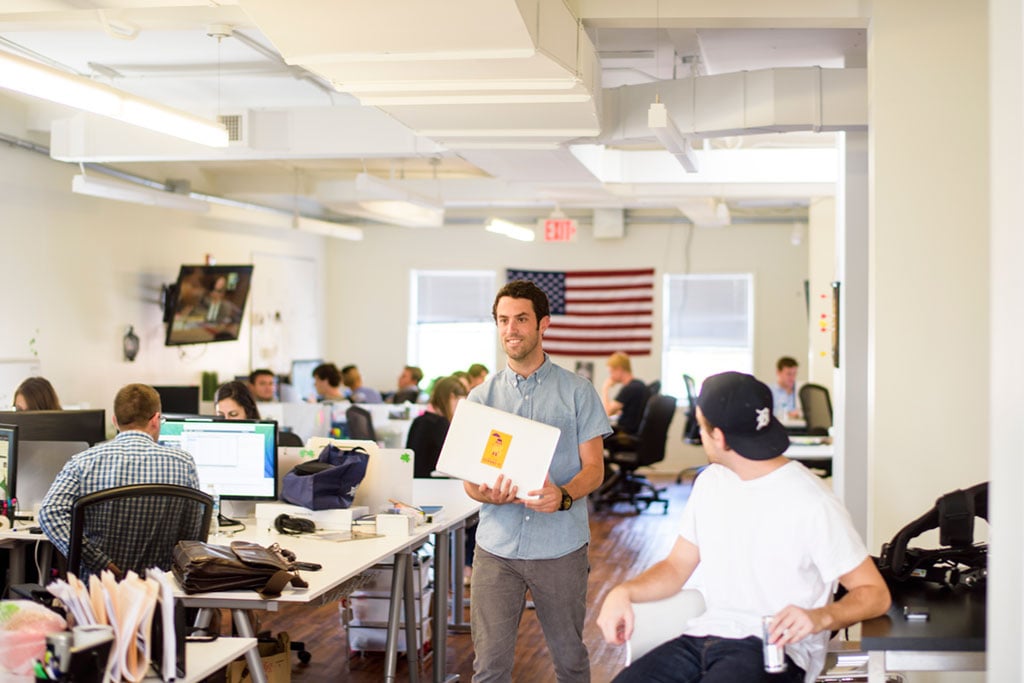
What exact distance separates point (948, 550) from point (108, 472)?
289 centimetres

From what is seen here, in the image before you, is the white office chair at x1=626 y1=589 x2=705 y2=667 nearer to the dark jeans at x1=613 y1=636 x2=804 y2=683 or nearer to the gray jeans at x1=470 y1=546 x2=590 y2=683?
the dark jeans at x1=613 y1=636 x2=804 y2=683

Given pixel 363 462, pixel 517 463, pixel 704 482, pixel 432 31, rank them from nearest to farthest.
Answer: pixel 704 482 → pixel 517 463 → pixel 432 31 → pixel 363 462

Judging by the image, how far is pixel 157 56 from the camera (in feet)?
24.9

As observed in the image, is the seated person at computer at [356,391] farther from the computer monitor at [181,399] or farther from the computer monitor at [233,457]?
the computer monitor at [233,457]

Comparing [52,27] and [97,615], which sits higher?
[52,27]

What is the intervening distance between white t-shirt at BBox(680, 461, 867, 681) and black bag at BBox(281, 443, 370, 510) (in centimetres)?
248

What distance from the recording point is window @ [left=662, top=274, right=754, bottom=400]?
1451 centimetres

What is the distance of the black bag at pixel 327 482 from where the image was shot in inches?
199

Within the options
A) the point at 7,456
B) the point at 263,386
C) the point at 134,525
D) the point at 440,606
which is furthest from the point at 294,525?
the point at 263,386

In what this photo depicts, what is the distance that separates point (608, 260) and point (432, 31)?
10374 mm

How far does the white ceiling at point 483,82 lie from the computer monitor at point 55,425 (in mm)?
1850

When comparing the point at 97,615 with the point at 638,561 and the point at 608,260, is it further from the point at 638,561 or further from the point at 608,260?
the point at 608,260

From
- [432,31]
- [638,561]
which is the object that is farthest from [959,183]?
[638,561]

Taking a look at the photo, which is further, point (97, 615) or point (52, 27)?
point (52, 27)
